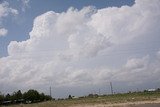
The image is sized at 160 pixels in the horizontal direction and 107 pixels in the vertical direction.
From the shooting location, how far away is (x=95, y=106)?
74.4 metres

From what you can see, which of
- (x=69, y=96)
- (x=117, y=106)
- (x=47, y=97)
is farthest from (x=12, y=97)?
(x=117, y=106)

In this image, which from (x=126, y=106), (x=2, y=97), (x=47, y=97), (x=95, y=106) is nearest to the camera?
(x=126, y=106)

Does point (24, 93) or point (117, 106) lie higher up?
point (24, 93)

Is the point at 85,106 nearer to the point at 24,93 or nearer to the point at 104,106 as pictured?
the point at 104,106

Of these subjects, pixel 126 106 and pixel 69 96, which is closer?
pixel 126 106

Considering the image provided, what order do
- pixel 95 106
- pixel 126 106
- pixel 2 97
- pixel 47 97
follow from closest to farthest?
pixel 126 106 → pixel 95 106 → pixel 2 97 → pixel 47 97

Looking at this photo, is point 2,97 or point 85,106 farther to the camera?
point 2,97

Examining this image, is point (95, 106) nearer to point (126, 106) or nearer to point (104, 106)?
point (104, 106)

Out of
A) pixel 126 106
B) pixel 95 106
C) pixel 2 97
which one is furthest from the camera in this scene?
pixel 2 97

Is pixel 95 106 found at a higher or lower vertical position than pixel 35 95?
lower

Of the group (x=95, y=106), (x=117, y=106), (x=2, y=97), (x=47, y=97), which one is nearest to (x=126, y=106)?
(x=117, y=106)

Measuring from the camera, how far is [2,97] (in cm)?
14050

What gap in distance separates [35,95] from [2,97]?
49.4ft

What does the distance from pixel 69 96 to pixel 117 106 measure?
100523 mm
